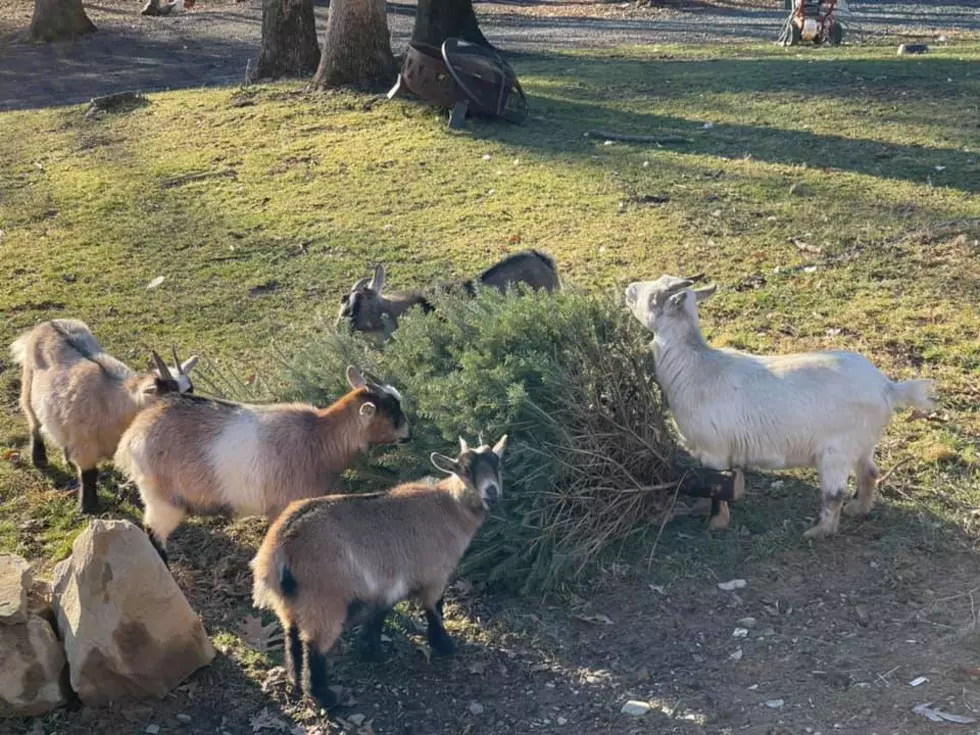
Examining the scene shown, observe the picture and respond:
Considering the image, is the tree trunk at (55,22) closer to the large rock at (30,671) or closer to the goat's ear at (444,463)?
the large rock at (30,671)

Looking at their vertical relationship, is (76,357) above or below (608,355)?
below

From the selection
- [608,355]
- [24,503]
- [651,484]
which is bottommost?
[24,503]

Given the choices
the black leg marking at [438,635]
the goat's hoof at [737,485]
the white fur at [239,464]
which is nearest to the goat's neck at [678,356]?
the goat's hoof at [737,485]

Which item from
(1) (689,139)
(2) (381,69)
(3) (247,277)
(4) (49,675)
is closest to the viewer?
(4) (49,675)

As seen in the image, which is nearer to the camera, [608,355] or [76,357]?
[608,355]

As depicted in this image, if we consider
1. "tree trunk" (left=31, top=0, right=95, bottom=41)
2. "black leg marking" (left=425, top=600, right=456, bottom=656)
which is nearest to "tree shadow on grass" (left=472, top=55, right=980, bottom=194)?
"black leg marking" (left=425, top=600, right=456, bottom=656)

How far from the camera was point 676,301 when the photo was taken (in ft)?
17.7

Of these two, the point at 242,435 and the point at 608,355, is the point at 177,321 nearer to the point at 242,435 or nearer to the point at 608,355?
the point at 242,435

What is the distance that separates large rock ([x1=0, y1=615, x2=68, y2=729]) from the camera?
14.2 feet

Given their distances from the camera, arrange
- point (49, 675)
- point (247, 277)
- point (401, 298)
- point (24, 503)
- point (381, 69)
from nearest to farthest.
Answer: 1. point (49, 675)
2. point (24, 503)
3. point (401, 298)
4. point (247, 277)
5. point (381, 69)

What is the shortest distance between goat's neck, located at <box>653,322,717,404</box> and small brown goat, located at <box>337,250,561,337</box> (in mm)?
1961

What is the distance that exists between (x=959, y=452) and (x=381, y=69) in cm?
1020

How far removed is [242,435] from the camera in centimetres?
520

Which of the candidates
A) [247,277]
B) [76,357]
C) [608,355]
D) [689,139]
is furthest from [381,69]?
[608,355]
